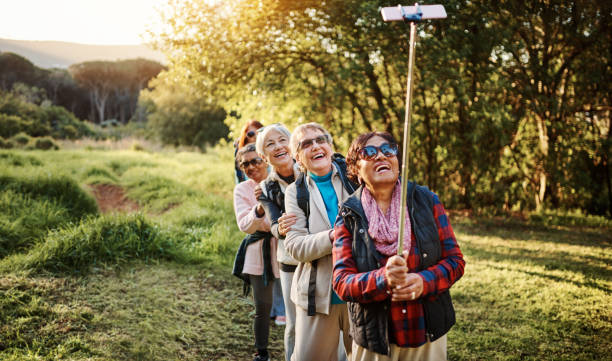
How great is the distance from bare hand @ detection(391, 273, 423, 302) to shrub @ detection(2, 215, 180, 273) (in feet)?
13.7

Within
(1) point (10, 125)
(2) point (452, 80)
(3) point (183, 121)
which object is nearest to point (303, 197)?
(2) point (452, 80)

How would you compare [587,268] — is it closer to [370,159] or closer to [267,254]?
[267,254]

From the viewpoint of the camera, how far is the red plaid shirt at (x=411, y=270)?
1.68 m

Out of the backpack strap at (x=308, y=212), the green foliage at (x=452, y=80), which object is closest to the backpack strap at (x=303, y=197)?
the backpack strap at (x=308, y=212)

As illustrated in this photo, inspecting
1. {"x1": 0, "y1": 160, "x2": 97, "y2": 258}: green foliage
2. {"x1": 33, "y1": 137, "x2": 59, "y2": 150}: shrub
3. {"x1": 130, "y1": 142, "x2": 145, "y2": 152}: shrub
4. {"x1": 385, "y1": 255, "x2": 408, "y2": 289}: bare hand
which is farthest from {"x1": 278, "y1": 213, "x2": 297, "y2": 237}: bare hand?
{"x1": 130, "y1": 142, "x2": 145, "y2": 152}: shrub

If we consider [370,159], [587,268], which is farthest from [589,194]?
[370,159]

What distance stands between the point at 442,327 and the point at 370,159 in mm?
756

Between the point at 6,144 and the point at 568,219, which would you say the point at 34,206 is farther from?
the point at 6,144

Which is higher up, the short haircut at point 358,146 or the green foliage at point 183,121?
the green foliage at point 183,121

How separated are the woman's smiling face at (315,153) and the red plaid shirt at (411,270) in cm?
60

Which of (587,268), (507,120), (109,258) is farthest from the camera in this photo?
(507,120)

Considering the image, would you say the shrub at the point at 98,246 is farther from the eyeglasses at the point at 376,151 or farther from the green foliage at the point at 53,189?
the eyeglasses at the point at 376,151

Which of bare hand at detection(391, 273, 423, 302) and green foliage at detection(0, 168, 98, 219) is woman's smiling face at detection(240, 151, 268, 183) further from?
green foliage at detection(0, 168, 98, 219)

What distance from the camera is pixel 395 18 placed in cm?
152
